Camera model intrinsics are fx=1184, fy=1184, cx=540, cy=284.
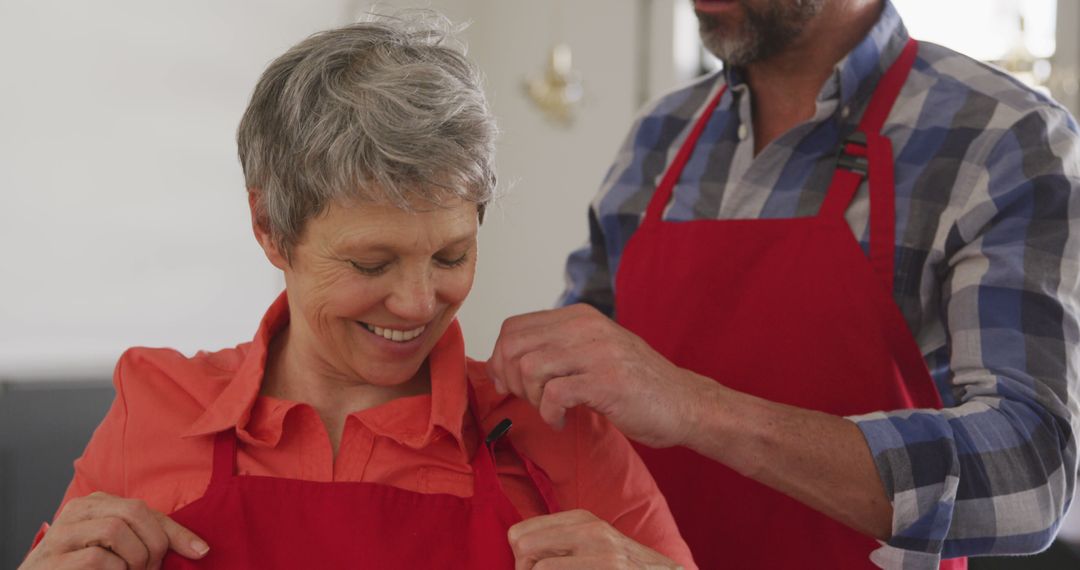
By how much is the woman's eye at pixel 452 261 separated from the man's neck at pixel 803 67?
0.67 metres

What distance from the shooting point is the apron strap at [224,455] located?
1404 millimetres

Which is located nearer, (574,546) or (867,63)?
(574,546)

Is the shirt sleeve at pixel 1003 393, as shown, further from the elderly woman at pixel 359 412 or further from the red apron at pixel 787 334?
the elderly woman at pixel 359 412

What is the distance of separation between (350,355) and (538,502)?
0.97 feet

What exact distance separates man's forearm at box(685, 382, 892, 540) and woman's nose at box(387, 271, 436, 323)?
36cm

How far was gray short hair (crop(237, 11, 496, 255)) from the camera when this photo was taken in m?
1.32

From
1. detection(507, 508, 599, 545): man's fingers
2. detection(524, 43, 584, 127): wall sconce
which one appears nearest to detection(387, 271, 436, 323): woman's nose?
detection(507, 508, 599, 545): man's fingers

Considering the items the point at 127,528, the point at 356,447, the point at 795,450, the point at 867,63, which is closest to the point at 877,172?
the point at 867,63

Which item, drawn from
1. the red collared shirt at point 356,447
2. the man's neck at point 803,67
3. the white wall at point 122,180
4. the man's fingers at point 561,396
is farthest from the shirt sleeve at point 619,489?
the white wall at point 122,180

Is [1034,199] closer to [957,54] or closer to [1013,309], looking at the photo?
[1013,309]

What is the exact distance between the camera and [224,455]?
142 centimetres

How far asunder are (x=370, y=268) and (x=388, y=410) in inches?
8.2

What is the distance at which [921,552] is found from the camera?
4.79 ft

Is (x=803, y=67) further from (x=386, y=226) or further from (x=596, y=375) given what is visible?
(x=386, y=226)
